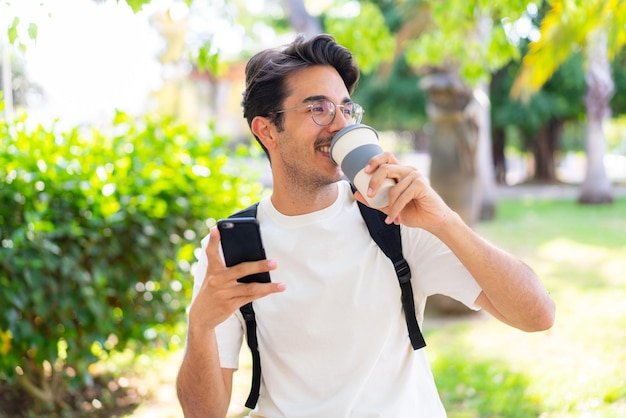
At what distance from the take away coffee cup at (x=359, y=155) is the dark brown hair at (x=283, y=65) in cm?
46

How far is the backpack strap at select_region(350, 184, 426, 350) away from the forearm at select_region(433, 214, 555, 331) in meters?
0.23

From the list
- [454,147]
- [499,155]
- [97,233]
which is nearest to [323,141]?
[97,233]

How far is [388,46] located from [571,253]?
439 centimetres

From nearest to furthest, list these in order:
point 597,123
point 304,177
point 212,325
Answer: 1. point 212,325
2. point 304,177
3. point 597,123

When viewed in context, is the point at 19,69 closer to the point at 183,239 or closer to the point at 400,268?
the point at 183,239

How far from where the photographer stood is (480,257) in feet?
6.10

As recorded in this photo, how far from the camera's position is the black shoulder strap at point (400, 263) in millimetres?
2057

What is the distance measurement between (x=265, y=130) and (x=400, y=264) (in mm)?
638

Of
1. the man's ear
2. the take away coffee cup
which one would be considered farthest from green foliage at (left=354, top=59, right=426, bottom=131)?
the take away coffee cup

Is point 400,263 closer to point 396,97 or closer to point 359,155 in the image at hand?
point 359,155

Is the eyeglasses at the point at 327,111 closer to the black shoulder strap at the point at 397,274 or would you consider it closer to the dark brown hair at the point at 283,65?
the dark brown hair at the point at 283,65

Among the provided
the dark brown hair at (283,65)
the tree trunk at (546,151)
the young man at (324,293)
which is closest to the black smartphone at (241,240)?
the young man at (324,293)

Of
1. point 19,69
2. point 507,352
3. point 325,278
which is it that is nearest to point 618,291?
point 507,352

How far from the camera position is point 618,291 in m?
7.46
